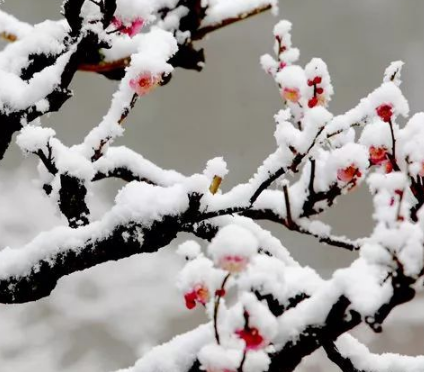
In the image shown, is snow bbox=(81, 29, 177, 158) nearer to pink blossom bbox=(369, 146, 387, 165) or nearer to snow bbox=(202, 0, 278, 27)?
snow bbox=(202, 0, 278, 27)

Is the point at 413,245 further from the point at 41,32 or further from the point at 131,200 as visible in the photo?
the point at 41,32

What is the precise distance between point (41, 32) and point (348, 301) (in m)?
2.51


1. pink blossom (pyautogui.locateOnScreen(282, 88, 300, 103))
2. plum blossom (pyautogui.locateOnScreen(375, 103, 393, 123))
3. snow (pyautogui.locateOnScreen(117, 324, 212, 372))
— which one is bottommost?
snow (pyautogui.locateOnScreen(117, 324, 212, 372))

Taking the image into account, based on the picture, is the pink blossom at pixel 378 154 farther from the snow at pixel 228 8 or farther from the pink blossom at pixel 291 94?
the snow at pixel 228 8

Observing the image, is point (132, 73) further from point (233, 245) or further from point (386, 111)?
point (233, 245)

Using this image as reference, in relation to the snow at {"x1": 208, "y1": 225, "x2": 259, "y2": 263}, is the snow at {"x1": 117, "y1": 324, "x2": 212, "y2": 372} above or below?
above

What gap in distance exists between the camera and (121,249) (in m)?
2.90

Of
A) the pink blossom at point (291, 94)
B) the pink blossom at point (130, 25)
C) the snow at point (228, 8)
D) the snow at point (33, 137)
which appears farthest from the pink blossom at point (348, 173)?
the snow at point (228, 8)

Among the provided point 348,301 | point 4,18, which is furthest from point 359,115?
point 4,18

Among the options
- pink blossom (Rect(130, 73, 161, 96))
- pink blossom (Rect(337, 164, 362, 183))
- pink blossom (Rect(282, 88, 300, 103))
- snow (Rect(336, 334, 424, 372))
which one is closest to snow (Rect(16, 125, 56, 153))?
pink blossom (Rect(130, 73, 161, 96))

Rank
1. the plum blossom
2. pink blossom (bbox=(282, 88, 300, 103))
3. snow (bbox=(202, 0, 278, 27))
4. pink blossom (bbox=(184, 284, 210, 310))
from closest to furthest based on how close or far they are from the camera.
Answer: pink blossom (bbox=(184, 284, 210, 310))
the plum blossom
pink blossom (bbox=(282, 88, 300, 103))
snow (bbox=(202, 0, 278, 27))

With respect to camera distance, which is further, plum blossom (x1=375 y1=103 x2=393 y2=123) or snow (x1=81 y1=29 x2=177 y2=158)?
snow (x1=81 y1=29 x2=177 y2=158)

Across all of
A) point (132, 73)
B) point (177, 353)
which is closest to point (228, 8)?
point (132, 73)

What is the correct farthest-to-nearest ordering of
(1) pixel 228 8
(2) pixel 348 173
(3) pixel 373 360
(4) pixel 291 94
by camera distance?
(1) pixel 228 8
(4) pixel 291 94
(3) pixel 373 360
(2) pixel 348 173
